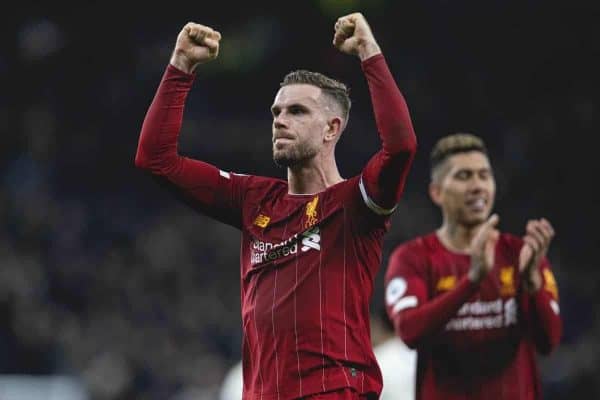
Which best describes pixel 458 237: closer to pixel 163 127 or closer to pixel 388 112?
pixel 388 112

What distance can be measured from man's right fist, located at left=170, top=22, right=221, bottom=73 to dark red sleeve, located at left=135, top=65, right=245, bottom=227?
41 mm

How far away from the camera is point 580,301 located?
12719 millimetres

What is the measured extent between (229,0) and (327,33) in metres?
1.63

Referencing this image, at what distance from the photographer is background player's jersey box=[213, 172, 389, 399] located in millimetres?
3959

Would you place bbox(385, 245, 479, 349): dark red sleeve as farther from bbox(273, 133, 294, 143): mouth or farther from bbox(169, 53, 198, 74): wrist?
bbox(169, 53, 198, 74): wrist

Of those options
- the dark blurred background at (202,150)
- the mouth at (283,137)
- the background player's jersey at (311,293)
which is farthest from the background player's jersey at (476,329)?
the dark blurred background at (202,150)

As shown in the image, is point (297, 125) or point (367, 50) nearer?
point (367, 50)

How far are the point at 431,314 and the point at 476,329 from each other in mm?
423

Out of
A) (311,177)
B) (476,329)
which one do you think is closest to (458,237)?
(476,329)

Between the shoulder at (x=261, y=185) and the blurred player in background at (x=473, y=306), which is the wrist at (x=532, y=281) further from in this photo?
the shoulder at (x=261, y=185)

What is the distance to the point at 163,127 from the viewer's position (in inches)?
168

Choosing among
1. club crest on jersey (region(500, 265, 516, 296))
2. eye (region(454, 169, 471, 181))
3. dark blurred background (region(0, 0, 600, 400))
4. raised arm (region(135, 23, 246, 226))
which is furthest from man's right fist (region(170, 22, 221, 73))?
dark blurred background (region(0, 0, 600, 400))

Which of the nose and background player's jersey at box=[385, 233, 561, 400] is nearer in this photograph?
the nose

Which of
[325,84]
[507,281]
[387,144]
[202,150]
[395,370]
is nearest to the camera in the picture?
[387,144]
